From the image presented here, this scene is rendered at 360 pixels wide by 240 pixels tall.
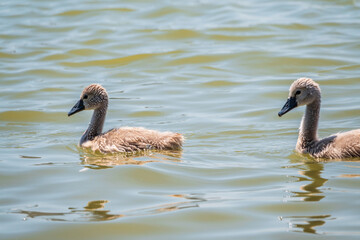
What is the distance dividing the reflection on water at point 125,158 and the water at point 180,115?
0.05 metres

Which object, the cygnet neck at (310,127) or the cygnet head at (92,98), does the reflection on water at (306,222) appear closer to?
the cygnet neck at (310,127)

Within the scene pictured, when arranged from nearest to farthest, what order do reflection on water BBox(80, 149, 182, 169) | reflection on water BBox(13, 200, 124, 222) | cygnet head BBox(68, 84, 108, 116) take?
reflection on water BBox(13, 200, 124, 222) → reflection on water BBox(80, 149, 182, 169) → cygnet head BBox(68, 84, 108, 116)

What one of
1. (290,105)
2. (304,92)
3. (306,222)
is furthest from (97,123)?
(306,222)

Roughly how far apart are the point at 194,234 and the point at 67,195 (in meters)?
1.95

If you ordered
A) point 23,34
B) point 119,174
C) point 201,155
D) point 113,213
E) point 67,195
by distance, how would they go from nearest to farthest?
point 113,213, point 67,195, point 119,174, point 201,155, point 23,34

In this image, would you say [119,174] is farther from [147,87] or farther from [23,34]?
[23,34]

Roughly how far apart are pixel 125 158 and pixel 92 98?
4.87ft

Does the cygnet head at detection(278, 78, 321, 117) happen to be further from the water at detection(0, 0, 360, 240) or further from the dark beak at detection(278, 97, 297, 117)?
the water at detection(0, 0, 360, 240)

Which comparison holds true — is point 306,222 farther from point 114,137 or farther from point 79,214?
point 114,137

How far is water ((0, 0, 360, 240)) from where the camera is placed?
23.5 feet

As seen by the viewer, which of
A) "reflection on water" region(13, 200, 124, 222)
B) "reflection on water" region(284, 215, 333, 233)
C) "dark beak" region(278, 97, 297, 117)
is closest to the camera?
"reflection on water" region(284, 215, 333, 233)

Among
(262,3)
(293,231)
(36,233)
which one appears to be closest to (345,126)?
(293,231)

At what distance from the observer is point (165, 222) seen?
7.02m

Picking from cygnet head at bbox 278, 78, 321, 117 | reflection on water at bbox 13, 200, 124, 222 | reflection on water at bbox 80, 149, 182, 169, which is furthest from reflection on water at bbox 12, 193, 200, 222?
cygnet head at bbox 278, 78, 321, 117
